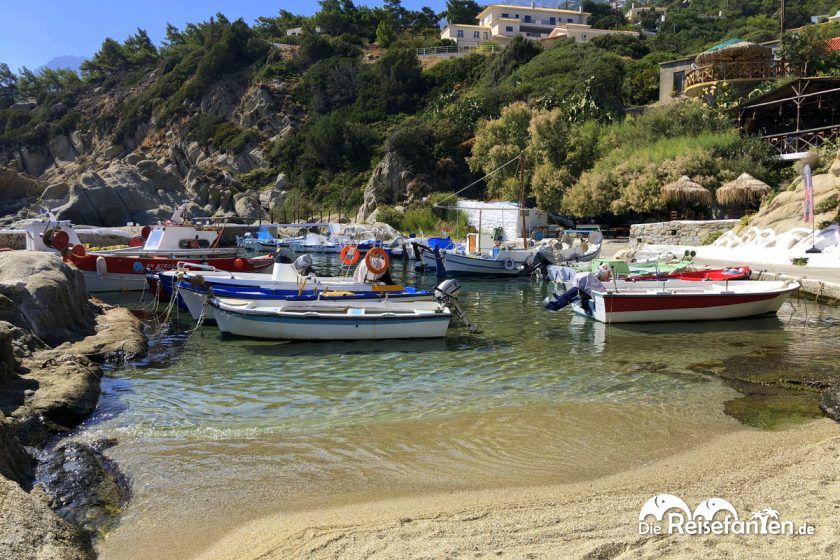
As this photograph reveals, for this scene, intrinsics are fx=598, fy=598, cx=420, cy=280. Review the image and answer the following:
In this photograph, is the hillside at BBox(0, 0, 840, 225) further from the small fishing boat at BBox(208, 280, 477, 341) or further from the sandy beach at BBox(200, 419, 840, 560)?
the sandy beach at BBox(200, 419, 840, 560)

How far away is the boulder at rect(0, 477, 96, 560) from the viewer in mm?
4887

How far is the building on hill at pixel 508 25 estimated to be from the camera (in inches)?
3649

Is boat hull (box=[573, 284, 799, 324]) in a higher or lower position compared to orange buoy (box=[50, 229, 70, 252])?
lower

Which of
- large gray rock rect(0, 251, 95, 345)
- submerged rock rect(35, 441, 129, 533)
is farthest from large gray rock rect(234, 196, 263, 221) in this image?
submerged rock rect(35, 441, 129, 533)

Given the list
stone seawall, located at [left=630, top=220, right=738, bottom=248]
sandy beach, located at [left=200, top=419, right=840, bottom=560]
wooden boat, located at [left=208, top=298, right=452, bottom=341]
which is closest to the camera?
sandy beach, located at [left=200, top=419, right=840, bottom=560]

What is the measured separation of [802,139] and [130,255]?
117 feet

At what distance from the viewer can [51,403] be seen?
8922 mm

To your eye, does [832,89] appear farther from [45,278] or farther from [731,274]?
[45,278]

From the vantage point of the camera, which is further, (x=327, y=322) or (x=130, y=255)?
(x=130, y=255)

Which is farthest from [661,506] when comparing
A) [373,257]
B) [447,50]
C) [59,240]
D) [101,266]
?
[447,50]

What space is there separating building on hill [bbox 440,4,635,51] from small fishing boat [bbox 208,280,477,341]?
8183cm

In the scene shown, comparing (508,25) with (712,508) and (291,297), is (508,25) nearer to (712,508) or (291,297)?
(291,297)

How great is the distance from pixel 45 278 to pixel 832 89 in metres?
38.4

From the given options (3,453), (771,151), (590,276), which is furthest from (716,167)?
(3,453)
